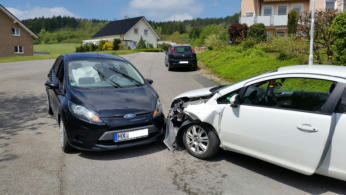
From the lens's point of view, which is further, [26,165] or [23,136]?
[23,136]

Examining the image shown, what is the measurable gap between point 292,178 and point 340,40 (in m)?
7.30

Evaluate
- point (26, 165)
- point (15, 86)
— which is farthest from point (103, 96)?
point (15, 86)

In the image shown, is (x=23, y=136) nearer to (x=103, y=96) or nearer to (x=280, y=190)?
(x=103, y=96)

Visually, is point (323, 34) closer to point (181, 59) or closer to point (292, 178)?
point (181, 59)

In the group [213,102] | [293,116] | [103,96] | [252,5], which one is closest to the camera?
[293,116]

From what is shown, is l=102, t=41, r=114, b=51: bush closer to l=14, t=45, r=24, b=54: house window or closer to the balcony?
l=14, t=45, r=24, b=54: house window

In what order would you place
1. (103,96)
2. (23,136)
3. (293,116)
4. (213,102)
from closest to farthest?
1. (293,116)
2. (213,102)
3. (103,96)
4. (23,136)

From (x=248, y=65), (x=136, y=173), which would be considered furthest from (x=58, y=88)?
(x=248, y=65)

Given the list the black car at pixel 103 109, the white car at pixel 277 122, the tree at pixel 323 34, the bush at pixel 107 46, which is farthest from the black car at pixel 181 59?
the bush at pixel 107 46

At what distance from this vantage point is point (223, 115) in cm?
439

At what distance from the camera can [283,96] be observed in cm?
443

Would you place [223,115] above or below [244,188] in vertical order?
above

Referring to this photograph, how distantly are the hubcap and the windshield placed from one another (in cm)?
166

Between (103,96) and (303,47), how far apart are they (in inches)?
407
